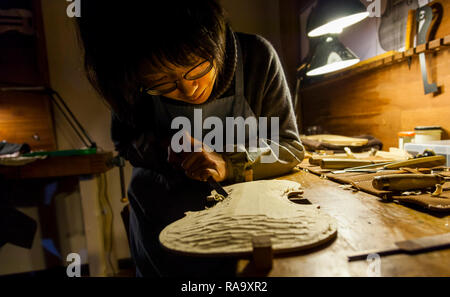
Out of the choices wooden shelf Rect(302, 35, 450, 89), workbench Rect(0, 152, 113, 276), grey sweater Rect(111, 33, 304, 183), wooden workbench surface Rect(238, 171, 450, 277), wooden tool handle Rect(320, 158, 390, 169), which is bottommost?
workbench Rect(0, 152, 113, 276)

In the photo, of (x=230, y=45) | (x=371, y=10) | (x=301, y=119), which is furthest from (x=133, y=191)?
(x=301, y=119)

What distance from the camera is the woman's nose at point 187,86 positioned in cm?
81

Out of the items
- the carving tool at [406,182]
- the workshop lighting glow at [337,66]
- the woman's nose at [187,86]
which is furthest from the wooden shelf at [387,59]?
the woman's nose at [187,86]

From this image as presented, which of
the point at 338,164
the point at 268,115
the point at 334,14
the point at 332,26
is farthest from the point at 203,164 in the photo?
the point at 332,26

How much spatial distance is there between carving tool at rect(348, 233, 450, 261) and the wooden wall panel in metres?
1.22

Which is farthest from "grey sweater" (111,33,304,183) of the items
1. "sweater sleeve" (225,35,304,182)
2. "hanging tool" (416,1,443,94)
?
"hanging tool" (416,1,443,94)

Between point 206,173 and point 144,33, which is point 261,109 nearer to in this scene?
point 206,173

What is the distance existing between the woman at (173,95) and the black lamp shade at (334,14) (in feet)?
1.65

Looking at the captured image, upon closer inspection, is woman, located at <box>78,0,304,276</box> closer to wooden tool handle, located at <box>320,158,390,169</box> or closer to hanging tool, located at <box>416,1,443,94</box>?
wooden tool handle, located at <box>320,158,390,169</box>

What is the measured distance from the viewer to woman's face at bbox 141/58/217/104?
2.37ft

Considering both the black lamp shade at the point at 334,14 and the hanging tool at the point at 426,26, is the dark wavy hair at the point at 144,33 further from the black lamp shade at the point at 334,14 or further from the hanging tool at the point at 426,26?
the hanging tool at the point at 426,26

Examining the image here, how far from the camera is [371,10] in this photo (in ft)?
5.07
